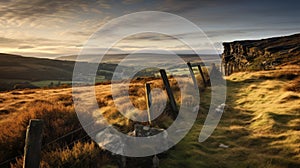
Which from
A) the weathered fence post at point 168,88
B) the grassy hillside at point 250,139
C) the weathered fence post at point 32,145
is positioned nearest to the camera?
the weathered fence post at point 32,145

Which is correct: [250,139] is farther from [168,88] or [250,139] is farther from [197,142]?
[168,88]

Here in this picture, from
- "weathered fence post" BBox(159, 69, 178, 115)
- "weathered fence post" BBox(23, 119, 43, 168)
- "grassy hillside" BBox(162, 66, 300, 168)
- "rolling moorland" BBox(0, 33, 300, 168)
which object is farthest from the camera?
"weathered fence post" BBox(159, 69, 178, 115)

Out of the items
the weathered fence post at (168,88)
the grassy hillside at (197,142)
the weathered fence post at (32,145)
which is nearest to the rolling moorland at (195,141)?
the grassy hillside at (197,142)

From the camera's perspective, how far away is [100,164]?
730cm

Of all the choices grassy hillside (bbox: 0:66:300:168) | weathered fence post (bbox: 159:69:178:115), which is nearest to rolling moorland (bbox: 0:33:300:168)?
grassy hillside (bbox: 0:66:300:168)

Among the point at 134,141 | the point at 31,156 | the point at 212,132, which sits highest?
the point at 31,156

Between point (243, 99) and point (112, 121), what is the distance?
11565 mm

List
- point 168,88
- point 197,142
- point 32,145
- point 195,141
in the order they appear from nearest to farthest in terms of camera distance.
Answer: point 32,145, point 197,142, point 195,141, point 168,88

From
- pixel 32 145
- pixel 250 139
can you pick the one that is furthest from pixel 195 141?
pixel 32 145

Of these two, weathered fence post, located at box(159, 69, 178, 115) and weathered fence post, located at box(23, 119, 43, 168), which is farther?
weathered fence post, located at box(159, 69, 178, 115)

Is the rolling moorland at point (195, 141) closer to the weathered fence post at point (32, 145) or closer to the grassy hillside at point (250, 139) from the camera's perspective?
the grassy hillside at point (250, 139)

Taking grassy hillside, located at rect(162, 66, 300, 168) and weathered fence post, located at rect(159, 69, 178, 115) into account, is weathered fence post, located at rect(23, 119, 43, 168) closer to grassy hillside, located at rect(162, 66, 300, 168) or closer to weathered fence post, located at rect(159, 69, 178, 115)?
grassy hillside, located at rect(162, 66, 300, 168)

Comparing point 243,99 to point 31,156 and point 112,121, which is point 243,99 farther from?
point 31,156

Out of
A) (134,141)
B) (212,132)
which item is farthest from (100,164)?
(212,132)
